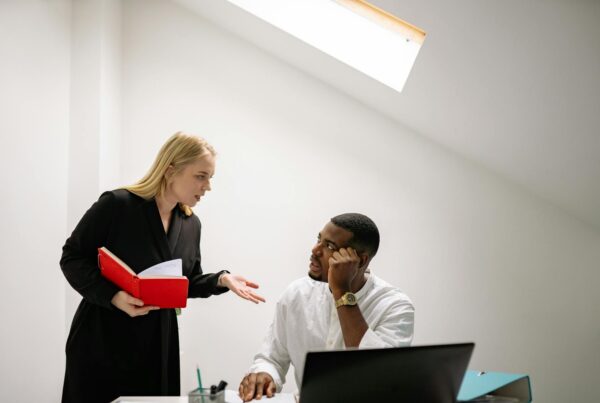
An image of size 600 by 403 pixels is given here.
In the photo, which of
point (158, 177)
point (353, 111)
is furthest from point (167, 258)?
point (353, 111)

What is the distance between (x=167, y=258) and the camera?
2143 mm

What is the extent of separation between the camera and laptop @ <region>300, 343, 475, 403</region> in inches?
41.1

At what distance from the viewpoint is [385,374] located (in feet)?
3.63

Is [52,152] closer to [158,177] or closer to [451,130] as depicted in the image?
[158,177]

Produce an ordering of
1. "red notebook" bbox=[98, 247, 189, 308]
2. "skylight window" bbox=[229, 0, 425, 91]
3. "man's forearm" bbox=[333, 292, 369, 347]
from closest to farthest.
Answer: "man's forearm" bbox=[333, 292, 369, 347]
"red notebook" bbox=[98, 247, 189, 308]
"skylight window" bbox=[229, 0, 425, 91]

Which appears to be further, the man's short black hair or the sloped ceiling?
the man's short black hair

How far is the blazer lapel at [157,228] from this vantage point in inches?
83.4

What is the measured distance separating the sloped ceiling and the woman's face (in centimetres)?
88

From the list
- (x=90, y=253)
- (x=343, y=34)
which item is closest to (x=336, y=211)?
(x=343, y=34)

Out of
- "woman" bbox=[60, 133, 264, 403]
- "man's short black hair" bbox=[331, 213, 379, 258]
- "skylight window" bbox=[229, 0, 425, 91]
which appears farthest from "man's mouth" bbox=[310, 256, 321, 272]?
"skylight window" bbox=[229, 0, 425, 91]

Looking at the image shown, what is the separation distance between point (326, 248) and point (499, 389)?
679mm

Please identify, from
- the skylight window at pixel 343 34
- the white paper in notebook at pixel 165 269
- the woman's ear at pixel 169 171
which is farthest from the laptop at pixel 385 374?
the skylight window at pixel 343 34

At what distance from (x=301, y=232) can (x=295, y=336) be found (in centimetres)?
152

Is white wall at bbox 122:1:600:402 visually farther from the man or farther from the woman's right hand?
the woman's right hand
